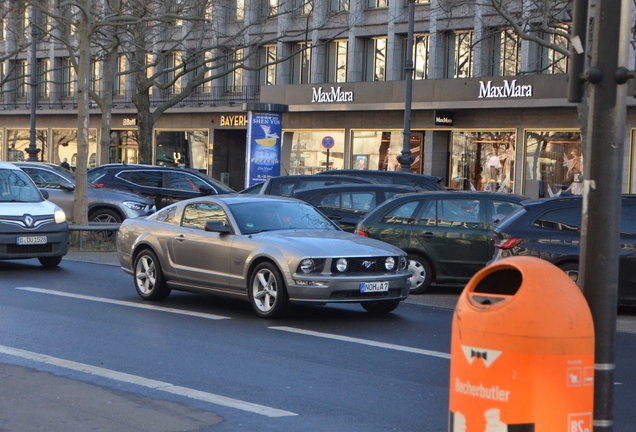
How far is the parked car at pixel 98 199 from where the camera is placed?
2309cm

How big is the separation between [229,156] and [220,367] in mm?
42100

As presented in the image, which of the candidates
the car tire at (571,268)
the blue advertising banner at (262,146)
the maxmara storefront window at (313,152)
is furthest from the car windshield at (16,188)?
the maxmara storefront window at (313,152)

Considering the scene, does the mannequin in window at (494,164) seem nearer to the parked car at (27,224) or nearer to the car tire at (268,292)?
the parked car at (27,224)

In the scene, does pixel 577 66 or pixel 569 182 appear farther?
pixel 569 182

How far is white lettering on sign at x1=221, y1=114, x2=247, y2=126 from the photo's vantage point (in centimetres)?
4725

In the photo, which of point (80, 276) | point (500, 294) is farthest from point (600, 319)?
point (80, 276)

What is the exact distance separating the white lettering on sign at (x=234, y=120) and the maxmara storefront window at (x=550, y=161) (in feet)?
49.7

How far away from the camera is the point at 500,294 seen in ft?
14.6

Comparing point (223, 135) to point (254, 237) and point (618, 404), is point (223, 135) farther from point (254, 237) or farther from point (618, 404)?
point (618, 404)

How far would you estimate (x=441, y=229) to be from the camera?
14977 millimetres

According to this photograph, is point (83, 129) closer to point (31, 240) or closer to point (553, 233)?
point (31, 240)

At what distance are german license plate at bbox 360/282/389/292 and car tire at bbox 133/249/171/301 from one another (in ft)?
10.3

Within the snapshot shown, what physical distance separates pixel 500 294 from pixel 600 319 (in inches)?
18.5

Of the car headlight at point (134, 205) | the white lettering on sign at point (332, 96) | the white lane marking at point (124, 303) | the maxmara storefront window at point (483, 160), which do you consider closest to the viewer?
the white lane marking at point (124, 303)
